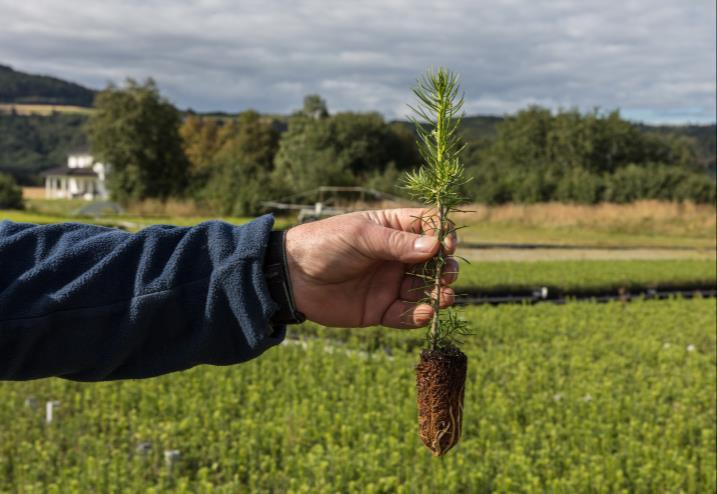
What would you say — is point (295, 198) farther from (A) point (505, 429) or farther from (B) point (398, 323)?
(B) point (398, 323)

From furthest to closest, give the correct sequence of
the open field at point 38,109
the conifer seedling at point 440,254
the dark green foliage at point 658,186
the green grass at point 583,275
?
the open field at point 38,109 < the dark green foliage at point 658,186 < the green grass at point 583,275 < the conifer seedling at point 440,254

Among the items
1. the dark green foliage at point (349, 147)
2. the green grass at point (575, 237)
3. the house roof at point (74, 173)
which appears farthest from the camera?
the house roof at point (74, 173)

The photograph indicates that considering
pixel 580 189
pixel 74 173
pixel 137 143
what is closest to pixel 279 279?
pixel 580 189

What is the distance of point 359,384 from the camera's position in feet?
Answer: 22.0

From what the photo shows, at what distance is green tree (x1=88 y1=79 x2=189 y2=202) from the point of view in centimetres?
3519

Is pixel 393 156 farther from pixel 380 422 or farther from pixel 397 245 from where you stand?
pixel 397 245

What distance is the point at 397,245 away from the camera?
56.6 inches

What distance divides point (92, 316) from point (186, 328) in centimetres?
20

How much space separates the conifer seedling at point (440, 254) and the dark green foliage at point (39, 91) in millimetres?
128045

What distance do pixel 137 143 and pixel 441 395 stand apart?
119 ft

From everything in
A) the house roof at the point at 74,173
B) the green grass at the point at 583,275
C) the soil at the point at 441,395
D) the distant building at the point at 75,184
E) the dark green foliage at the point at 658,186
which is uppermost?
the dark green foliage at the point at 658,186

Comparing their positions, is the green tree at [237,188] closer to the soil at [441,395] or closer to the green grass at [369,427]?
the green grass at [369,427]

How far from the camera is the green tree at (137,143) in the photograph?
35.2 metres

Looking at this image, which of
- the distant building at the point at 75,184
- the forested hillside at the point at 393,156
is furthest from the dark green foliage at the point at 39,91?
the forested hillside at the point at 393,156
